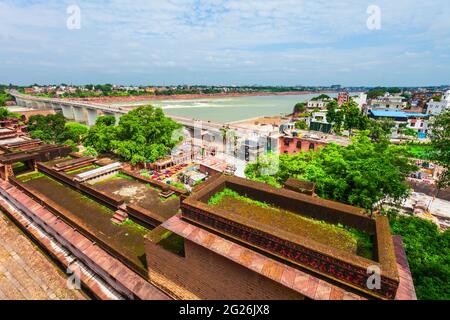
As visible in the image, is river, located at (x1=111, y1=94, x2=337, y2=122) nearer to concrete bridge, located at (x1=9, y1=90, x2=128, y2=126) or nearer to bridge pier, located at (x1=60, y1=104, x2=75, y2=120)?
concrete bridge, located at (x1=9, y1=90, x2=128, y2=126)

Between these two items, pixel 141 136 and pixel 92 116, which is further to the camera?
pixel 92 116

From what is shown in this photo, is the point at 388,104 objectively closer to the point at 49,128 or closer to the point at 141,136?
the point at 141,136

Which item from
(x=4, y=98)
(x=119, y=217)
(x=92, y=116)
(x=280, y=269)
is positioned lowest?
(x=92, y=116)

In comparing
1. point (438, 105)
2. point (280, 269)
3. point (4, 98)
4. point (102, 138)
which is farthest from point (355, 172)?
point (4, 98)

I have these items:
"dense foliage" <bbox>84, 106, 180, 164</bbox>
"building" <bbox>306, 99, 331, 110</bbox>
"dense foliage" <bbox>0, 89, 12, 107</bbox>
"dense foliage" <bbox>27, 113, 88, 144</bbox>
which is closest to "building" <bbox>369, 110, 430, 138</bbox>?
"building" <bbox>306, 99, 331, 110</bbox>
